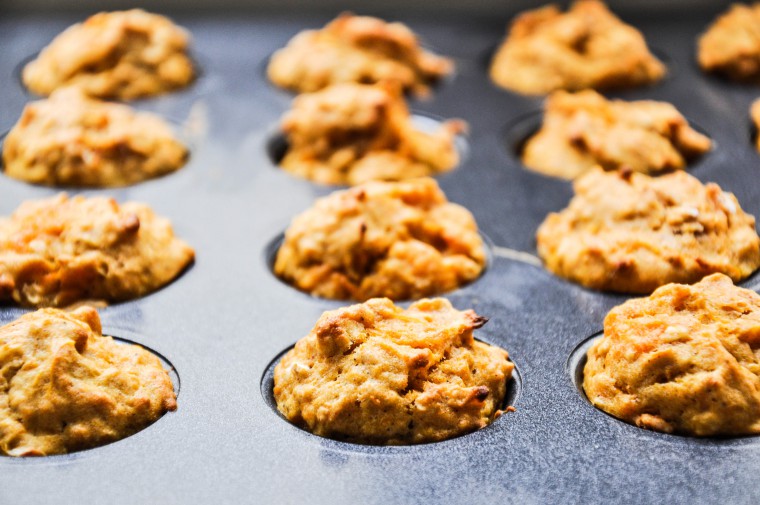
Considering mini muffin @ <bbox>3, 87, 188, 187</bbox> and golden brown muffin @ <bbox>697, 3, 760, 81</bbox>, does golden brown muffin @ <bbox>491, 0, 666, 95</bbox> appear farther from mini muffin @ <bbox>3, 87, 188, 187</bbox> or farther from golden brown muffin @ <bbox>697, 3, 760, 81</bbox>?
mini muffin @ <bbox>3, 87, 188, 187</bbox>

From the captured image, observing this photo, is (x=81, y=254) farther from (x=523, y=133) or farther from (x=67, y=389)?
(x=523, y=133)

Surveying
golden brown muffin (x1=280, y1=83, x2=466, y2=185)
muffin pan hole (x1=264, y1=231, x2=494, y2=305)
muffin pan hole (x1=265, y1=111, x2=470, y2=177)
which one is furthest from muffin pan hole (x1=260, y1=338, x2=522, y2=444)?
muffin pan hole (x1=265, y1=111, x2=470, y2=177)

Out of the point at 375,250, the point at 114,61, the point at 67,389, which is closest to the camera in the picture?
the point at 67,389

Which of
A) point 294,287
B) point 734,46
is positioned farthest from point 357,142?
point 734,46

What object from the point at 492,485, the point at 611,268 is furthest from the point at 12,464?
the point at 611,268

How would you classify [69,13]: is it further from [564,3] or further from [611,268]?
[611,268]

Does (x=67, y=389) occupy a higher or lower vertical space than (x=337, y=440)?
higher

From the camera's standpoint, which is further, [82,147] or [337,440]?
[82,147]
